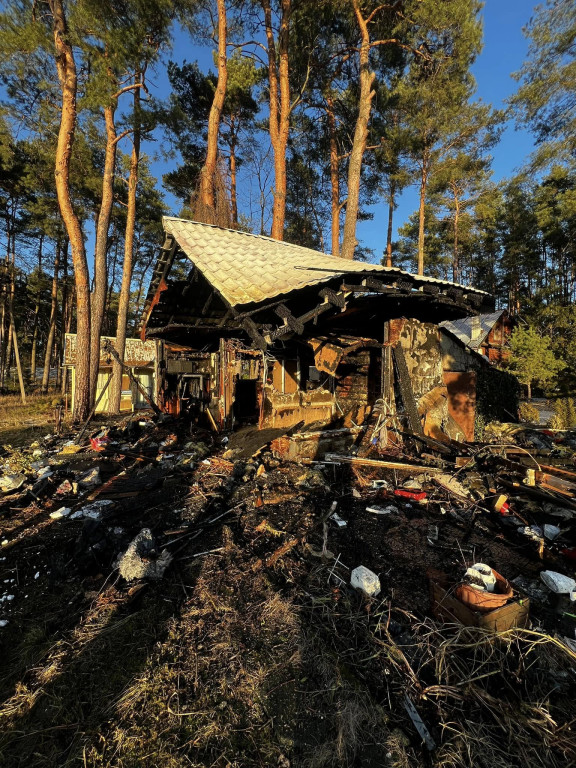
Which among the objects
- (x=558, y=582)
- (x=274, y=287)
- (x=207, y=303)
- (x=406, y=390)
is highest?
(x=207, y=303)

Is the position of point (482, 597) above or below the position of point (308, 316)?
below

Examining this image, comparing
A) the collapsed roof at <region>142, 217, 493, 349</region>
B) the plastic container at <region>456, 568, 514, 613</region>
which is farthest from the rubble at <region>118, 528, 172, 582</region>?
the collapsed roof at <region>142, 217, 493, 349</region>

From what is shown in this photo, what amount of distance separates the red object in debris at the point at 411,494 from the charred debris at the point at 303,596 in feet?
0.16

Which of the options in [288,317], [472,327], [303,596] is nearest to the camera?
[303,596]

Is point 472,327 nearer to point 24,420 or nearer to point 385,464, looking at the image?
point 385,464

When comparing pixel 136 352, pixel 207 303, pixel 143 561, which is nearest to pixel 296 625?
pixel 143 561

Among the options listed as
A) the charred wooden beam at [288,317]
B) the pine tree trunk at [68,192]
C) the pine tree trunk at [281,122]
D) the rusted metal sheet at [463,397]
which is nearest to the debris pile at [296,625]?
the charred wooden beam at [288,317]

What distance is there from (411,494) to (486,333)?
22.8 m

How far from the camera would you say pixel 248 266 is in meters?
6.43

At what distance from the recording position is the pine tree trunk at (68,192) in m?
10.3

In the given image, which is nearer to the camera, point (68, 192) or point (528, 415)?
point (68, 192)

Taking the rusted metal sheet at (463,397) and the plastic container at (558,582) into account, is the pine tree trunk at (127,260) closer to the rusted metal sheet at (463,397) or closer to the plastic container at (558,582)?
the rusted metal sheet at (463,397)

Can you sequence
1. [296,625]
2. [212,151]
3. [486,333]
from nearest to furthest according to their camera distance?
1. [296,625]
2. [212,151]
3. [486,333]

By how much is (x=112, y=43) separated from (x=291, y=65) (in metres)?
8.30
